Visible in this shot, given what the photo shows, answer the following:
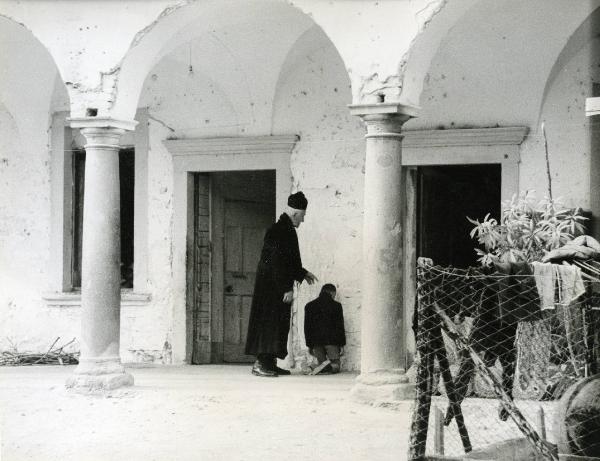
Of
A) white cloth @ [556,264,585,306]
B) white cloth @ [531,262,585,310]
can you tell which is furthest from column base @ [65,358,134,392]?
white cloth @ [556,264,585,306]

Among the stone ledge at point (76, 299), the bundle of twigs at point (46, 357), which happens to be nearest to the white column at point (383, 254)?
the stone ledge at point (76, 299)

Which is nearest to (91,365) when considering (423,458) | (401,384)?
(401,384)

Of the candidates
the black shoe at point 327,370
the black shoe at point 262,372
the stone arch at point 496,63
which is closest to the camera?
the stone arch at point 496,63

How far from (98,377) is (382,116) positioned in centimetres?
353

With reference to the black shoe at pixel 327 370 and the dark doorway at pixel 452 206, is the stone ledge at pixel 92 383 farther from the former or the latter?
the dark doorway at pixel 452 206

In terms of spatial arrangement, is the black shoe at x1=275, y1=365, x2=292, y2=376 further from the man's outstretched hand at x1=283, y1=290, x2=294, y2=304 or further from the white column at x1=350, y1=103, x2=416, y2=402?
the white column at x1=350, y1=103, x2=416, y2=402

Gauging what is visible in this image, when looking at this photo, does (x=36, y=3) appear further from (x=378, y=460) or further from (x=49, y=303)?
(x=378, y=460)

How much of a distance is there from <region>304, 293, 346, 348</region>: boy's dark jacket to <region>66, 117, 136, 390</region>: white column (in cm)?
214

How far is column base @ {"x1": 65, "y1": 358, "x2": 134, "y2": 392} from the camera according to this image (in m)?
9.40

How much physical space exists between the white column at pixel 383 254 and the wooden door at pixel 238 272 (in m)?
3.87

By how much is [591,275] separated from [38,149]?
25.6ft

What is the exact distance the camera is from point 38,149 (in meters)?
12.5

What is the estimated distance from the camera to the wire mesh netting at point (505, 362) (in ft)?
18.4

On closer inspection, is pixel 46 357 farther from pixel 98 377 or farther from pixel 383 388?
pixel 383 388
